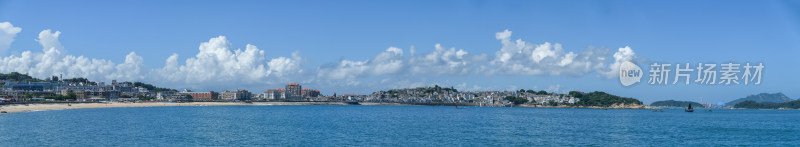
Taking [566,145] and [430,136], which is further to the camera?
[430,136]

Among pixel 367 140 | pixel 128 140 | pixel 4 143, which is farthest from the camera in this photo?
pixel 367 140

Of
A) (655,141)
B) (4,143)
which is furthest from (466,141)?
(4,143)

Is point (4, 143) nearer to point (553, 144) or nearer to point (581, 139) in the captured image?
point (553, 144)

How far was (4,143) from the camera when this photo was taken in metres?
41.0

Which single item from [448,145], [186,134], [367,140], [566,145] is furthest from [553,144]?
[186,134]

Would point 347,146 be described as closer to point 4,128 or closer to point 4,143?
point 4,143

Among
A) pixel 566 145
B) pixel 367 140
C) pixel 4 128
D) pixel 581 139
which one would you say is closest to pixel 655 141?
pixel 581 139

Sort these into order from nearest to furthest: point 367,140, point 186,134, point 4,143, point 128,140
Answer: point 4,143 < point 128,140 < point 367,140 < point 186,134

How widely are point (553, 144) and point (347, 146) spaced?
53.2ft

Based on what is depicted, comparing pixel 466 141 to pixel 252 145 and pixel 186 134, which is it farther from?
pixel 186 134

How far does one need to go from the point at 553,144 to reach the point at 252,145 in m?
23.1

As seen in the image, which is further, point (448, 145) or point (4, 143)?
point (448, 145)

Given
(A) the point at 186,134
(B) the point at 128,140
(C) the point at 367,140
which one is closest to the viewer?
(B) the point at 128,140

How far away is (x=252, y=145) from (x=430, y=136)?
54.8 feet
